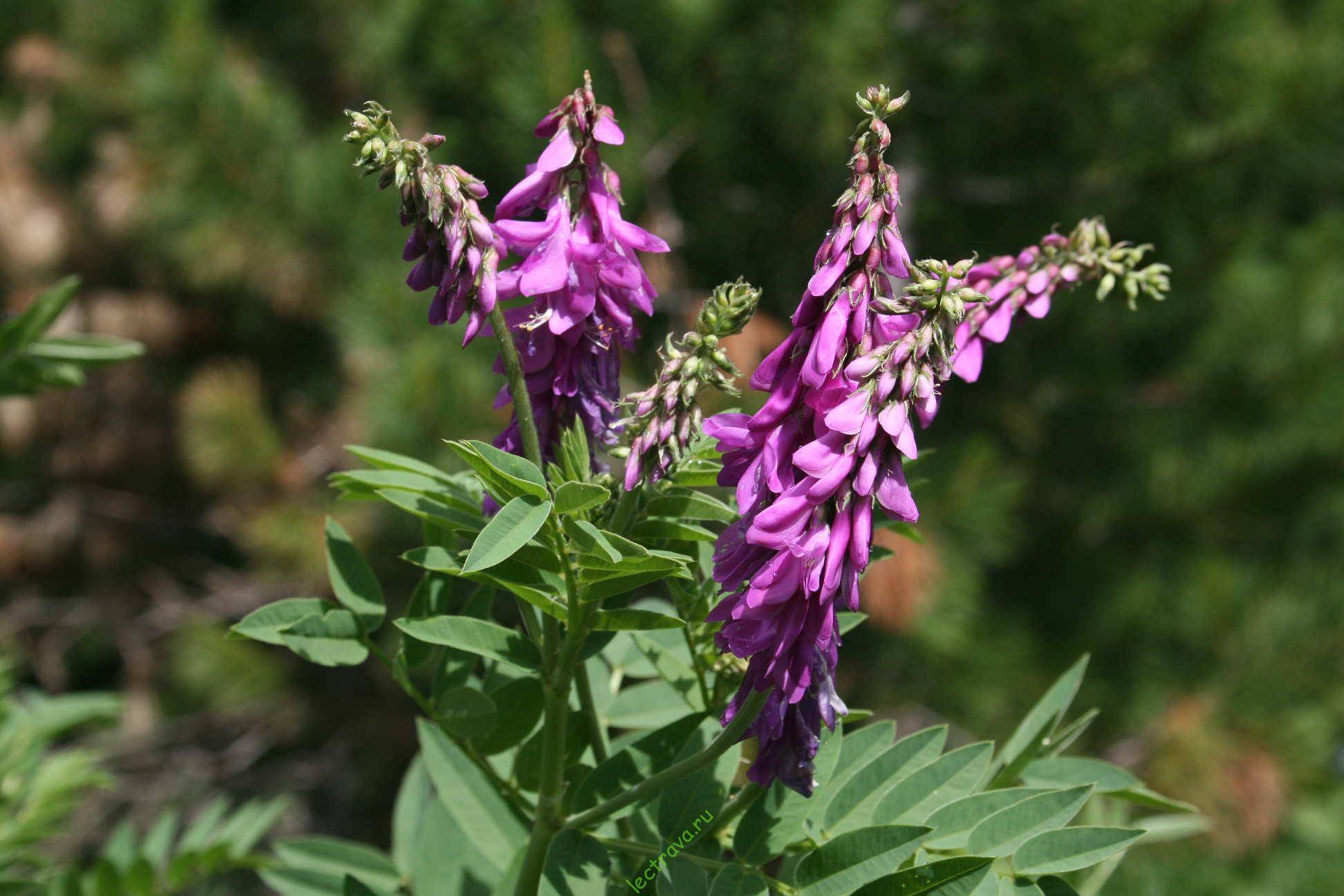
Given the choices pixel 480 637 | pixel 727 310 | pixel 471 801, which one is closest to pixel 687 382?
pixel 727 310

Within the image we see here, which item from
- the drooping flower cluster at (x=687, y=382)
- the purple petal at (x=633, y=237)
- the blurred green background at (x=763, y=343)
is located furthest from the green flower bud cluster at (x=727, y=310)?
the blurred green background at (x=763, y=343)

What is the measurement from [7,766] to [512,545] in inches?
30.6

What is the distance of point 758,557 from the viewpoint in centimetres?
58

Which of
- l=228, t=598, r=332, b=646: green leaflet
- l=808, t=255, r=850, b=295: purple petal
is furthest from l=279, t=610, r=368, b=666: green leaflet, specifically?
l=808, t=255, r=850, b=295: purple petal

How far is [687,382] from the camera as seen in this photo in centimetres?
56

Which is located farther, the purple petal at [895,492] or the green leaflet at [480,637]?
the green leaflet at [480,637]

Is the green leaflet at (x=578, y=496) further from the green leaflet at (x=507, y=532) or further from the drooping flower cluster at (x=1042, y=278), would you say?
the drooping flower cluster at (x=1042, y=278)

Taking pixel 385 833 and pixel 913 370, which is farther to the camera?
pixel 385 833

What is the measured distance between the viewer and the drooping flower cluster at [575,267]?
0.64 m

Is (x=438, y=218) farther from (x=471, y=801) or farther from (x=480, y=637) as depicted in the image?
(x=471, y=801)

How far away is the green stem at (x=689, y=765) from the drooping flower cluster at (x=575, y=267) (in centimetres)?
20

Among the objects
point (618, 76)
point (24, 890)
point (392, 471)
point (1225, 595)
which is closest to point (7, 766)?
point (24, 890)

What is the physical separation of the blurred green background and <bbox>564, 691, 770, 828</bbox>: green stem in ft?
6.31

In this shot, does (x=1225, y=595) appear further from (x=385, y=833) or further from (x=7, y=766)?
(x=7, y=766)
